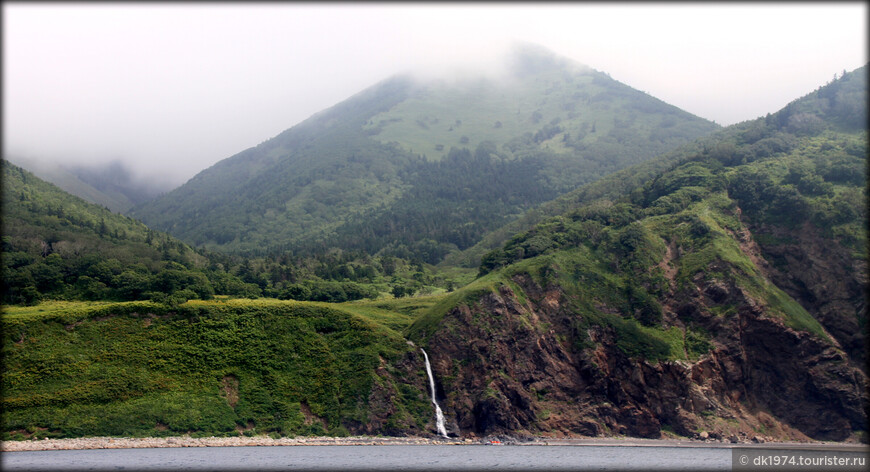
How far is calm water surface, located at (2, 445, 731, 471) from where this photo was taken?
69750 mm

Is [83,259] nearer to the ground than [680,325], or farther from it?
farther from it

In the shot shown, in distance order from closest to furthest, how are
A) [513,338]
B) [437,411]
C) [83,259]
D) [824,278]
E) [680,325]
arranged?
[437,411] → [513,338] → [680,325] → [83,259] → [824,278]

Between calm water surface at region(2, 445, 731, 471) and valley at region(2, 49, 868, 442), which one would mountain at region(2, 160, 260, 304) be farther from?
calm water surface at region(2, 445, 731, 471)

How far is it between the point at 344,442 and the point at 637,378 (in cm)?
5156

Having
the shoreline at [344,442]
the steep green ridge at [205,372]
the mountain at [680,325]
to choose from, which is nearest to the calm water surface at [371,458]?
the shoreline at [344,442]

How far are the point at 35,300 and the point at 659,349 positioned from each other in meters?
110

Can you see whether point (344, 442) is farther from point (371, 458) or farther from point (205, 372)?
point (205, 372)

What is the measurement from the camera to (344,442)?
95.9 m

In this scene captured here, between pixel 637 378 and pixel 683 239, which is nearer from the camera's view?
pixel 637 378

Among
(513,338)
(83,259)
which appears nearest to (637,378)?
(513,338)

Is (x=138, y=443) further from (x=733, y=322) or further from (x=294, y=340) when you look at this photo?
(x=733, y=322)

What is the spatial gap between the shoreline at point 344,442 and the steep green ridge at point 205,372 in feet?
5.07

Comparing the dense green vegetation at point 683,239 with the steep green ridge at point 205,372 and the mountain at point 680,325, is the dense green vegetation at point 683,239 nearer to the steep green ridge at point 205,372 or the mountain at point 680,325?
the mountain at point 680,325

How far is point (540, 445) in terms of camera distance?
100000 mm
